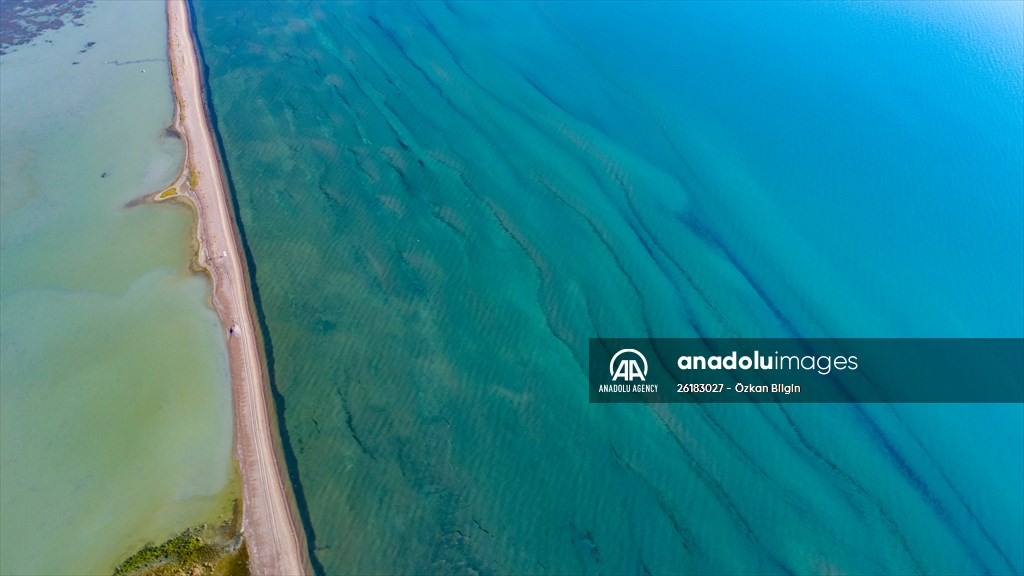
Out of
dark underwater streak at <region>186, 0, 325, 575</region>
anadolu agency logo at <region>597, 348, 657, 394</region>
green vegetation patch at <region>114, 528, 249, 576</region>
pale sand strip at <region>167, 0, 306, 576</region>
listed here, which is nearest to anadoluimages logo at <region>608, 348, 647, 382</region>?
anadolu agency logo at <region>597, 348, 657, 394</region>

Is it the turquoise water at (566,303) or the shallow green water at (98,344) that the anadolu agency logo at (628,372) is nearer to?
the turquoise water at (566,303)

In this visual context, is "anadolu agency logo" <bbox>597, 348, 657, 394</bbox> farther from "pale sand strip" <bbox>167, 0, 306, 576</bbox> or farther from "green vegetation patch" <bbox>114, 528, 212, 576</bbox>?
"green vegetation patch" <bbox>114, 528, 212, 576</bbox>

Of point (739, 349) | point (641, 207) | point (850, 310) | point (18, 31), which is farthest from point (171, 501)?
point (18, 31)

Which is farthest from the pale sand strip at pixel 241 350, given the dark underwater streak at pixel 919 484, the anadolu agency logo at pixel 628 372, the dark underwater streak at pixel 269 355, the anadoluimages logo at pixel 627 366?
the dark underwater streak at pixel 919 484

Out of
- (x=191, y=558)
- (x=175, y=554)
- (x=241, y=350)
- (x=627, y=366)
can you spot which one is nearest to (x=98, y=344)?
(x=241, y=350)

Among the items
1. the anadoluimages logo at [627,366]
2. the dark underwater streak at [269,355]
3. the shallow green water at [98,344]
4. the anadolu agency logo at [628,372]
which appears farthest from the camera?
the anadoluimages logo at [627,366]

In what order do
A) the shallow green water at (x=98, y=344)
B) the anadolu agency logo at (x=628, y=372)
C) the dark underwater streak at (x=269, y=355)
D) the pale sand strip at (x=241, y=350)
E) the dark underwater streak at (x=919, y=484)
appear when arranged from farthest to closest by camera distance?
the anadolu agency logo at (x=628, y=372), the shallow green water at (x=98, y=344), the dark underwater streak at (x=269, y=355), the pale sand strip at (x=241, y=350), the dark underwater streak at (x=919, y=484)
